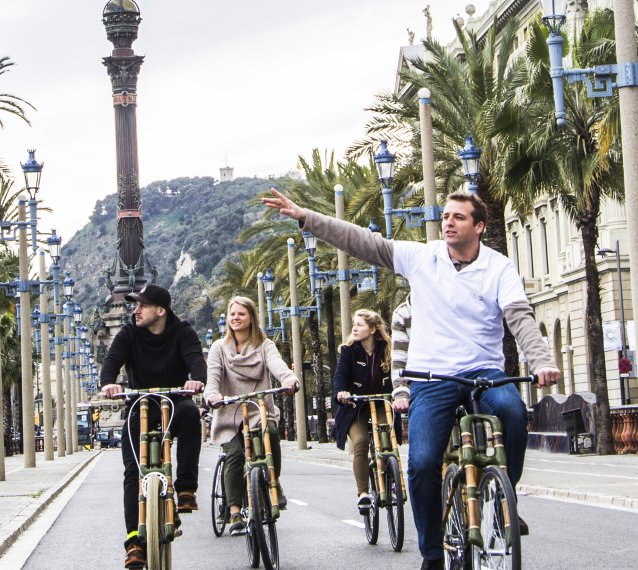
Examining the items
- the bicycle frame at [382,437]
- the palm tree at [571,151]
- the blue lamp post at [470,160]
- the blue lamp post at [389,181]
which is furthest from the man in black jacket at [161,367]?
the palm tree at [571,151]

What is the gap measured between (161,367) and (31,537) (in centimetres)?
600

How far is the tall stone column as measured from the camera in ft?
338

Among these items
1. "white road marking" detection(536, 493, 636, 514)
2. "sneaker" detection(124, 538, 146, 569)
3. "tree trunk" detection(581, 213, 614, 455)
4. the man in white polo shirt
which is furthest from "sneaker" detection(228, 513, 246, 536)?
"tree trunk" detection(581, 213, 614, 455)

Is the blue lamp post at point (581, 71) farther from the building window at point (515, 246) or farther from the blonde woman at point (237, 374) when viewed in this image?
the building window at point (515, 246)

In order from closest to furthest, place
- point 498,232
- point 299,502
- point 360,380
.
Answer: point 360,380
point 299,502
point 498,232

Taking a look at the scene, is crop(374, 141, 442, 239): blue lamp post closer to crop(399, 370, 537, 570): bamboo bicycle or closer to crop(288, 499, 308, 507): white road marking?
crop(288, 499, 308, 507): white road marking

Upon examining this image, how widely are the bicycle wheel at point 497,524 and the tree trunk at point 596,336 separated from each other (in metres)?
25.1

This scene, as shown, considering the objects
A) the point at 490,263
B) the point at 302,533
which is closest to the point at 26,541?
the point at 302,533

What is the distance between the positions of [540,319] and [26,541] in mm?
46338

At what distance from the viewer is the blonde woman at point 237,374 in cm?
1060

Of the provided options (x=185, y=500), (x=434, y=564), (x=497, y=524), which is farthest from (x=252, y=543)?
(x=497, y=524)

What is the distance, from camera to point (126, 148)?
104m

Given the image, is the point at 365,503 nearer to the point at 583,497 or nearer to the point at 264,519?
the point at 264,519

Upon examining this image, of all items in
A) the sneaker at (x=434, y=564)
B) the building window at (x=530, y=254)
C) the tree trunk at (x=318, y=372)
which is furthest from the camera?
the building window at (x=530, y=254)
